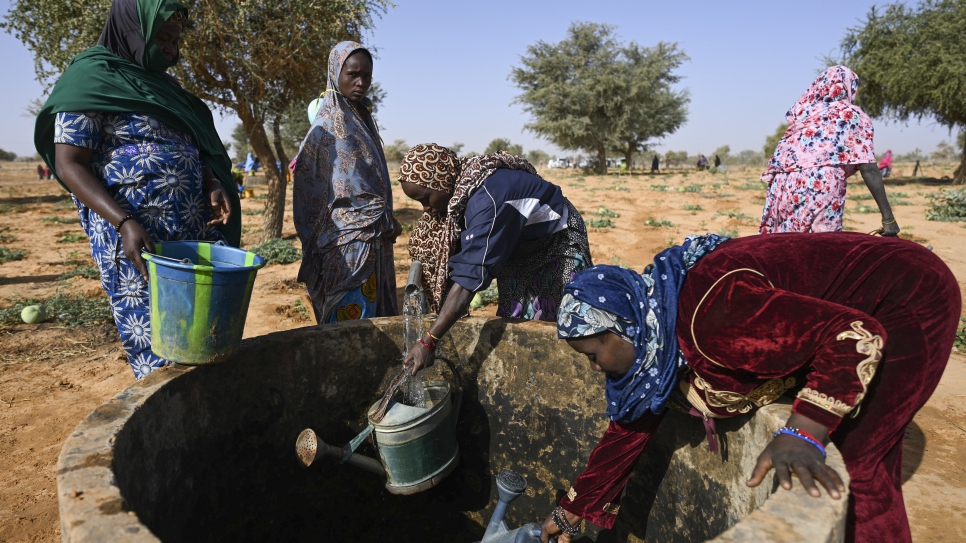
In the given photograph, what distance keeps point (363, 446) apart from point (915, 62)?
72.1 feet

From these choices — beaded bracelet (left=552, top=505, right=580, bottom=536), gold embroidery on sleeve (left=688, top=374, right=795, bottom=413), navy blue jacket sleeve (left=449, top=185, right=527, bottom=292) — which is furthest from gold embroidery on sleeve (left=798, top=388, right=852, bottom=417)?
navy blue jacket sleeve (left=449, top=185, right=527, bottom=292)

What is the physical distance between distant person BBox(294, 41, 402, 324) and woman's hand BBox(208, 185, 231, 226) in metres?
0.53

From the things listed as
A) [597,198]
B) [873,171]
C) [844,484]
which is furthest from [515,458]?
[597,198]

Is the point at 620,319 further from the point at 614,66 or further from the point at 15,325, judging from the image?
the point at 614,66

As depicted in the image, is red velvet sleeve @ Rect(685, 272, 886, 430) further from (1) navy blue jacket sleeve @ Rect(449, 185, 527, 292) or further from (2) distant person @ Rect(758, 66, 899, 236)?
(2) distant person @ Rect(758, 66, 899, 236)

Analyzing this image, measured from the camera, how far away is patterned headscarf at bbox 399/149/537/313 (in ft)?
7.79

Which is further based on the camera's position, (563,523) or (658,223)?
(658,223)

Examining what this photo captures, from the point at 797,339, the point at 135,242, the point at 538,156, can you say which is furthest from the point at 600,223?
the point at 538,156

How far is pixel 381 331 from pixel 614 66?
29.7 metres

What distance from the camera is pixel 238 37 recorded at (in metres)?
7.08

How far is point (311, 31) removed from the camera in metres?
7.34

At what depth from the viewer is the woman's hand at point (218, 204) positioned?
2428mm

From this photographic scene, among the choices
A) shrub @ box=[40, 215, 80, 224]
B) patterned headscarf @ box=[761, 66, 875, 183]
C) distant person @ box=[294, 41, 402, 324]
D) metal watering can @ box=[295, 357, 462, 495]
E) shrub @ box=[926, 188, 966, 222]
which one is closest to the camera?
metal watering can @ box=[295, 357, 462, 495]

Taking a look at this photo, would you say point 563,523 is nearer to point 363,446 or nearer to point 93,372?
point 363,446
